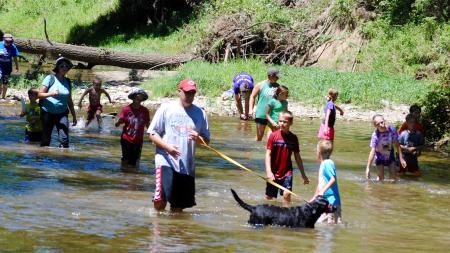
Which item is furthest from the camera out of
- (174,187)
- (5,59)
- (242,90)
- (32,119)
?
(5,59)

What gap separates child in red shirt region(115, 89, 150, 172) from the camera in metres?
13.9

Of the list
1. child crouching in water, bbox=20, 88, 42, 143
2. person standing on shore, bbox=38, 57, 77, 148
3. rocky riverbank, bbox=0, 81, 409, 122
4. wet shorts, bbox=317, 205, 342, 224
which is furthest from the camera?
rocky riverbank, bbox=0, 81, 409, 122

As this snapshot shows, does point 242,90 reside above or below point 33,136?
above

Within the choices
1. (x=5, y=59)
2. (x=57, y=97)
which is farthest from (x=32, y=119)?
(x=5, y=59)

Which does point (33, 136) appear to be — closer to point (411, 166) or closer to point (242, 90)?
point (411, 166)

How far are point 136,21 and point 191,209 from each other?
3322cm

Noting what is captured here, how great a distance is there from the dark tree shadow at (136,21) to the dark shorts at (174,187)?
101ft

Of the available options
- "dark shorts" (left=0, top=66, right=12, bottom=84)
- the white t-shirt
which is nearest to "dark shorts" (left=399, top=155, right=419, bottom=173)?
the white t-shirt

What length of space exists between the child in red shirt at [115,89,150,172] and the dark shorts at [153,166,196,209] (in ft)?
11.9

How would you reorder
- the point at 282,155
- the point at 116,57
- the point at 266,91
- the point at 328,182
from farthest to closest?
1. the point at 116,57
2. the point at 266,91
3. the point at 282,155
4. the point at 328,182

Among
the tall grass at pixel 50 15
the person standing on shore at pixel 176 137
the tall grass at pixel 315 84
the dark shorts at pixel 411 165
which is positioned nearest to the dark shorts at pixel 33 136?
the dark shorts at pixel 411 165

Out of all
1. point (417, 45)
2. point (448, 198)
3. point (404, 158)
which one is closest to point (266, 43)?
point (417, 45)

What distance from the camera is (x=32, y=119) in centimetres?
1636

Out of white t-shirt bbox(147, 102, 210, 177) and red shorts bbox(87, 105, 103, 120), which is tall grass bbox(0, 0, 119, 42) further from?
white t-shirt bbox(147, 102, 210, 177)
